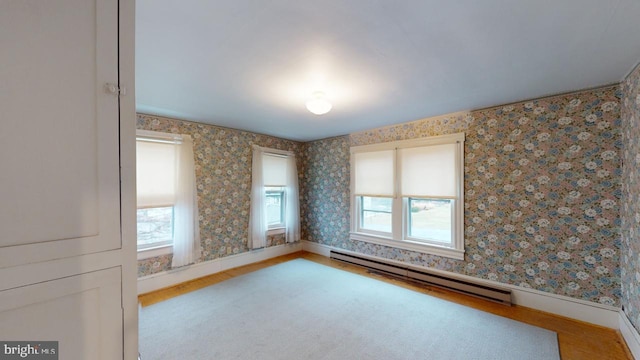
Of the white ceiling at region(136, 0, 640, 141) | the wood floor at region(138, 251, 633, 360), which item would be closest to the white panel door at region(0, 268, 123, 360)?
the white ceiling at region(136, 0, 640, 141)

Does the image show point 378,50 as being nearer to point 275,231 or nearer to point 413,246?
point 413,246

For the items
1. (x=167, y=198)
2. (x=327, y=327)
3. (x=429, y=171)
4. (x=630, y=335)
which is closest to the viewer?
(x=630, y=335)

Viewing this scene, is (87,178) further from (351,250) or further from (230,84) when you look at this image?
(351,250)

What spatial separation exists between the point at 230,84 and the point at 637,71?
3565 mm

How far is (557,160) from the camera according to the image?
270cm

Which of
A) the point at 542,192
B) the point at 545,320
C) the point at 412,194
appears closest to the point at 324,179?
the point at 412,194

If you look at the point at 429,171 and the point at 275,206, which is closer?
the point at 429,171

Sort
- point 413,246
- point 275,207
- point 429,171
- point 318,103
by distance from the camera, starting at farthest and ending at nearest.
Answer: point 275,207
point 413,246
point 429,171
point 318,103

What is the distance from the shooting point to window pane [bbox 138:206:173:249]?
3350 millimetres

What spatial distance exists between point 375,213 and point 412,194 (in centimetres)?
→ 80

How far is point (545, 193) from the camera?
2760 mm

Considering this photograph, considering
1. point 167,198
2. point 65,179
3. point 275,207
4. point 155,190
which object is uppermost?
point 65,179

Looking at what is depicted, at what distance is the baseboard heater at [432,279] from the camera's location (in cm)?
299

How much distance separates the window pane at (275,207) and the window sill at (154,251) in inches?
69.6
